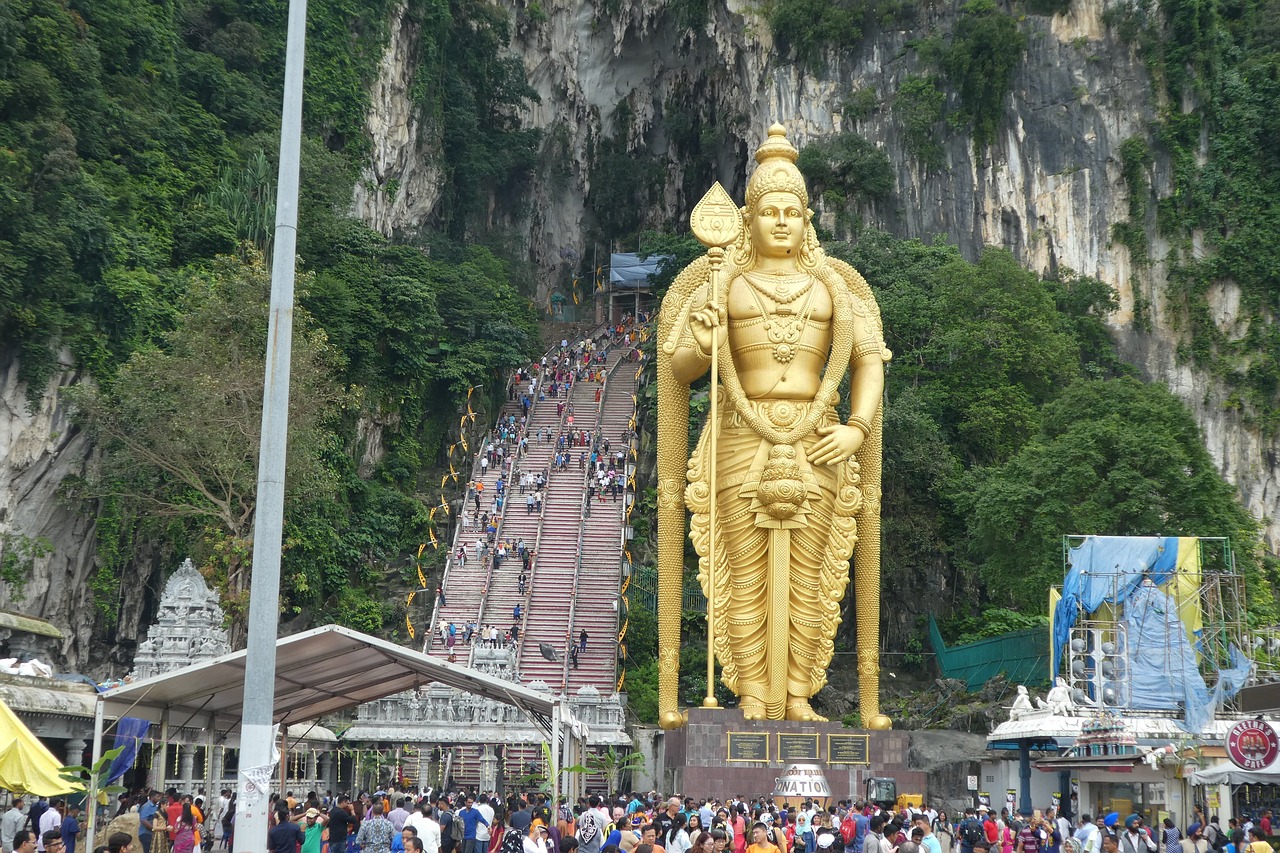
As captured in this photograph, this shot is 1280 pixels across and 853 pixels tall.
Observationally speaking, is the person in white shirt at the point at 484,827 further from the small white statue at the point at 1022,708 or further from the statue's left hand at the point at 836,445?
the small white statue at the point at 1022,708

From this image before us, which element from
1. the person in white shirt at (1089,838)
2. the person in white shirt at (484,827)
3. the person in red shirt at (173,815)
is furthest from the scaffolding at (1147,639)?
the person in red shirt at (173,815)

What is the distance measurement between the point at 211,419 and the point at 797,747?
10436 mm

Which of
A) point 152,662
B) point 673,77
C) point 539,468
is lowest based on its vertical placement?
point 152,662

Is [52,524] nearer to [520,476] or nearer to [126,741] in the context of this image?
[520,476]

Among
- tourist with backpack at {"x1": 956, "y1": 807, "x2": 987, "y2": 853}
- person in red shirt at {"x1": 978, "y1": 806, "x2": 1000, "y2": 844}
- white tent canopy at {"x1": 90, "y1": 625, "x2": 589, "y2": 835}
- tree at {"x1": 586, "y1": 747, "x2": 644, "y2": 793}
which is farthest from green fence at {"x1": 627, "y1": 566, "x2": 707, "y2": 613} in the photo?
tourist with backpack at {"x1": 956, "y1": 807, "x2": 987, "y2": 853}

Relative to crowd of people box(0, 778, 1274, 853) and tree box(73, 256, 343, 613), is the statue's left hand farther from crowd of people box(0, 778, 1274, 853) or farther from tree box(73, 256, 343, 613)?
tree box(73, 256, 343, 613)

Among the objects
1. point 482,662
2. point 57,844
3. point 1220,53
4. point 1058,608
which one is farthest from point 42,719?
point 1220,53

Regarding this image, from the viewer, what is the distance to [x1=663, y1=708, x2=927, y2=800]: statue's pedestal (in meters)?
15.2

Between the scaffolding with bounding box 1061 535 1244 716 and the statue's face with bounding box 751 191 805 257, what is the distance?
5379 millimetres

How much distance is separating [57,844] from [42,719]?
934cm

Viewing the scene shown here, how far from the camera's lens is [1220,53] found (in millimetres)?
31328

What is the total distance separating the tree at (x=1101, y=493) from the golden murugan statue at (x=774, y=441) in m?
6.51

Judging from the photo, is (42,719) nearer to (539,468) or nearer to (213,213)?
(213,213)

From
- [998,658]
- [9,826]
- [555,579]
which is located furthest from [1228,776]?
[555,579]
